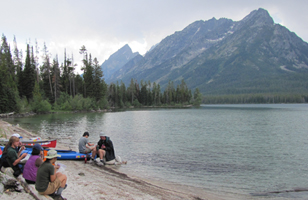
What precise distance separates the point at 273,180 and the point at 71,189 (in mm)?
11112

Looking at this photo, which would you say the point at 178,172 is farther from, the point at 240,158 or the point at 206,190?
the point at 240,158

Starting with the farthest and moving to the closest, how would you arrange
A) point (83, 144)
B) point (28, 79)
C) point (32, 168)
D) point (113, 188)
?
point (28, 79), point (83, 144), point (113, 188), point (32, 168)

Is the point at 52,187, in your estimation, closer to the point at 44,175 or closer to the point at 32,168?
the point at 44,175

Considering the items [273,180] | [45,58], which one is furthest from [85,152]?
[45,58]

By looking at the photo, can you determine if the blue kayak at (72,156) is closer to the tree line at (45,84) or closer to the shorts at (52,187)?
the shorts at (52,187)

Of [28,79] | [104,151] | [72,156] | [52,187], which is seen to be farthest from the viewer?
[28,79]

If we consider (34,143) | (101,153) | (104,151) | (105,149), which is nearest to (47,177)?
(101,153)

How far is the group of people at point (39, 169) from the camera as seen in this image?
→ 7519 mm

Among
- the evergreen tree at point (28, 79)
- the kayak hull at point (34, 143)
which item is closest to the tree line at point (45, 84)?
the evergreen tree at point (28, 79)

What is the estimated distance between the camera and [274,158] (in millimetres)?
19016

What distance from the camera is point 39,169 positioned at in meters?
7.54

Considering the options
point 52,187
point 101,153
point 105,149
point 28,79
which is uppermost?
point 28,79

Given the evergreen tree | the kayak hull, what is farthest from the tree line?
the kayak hull

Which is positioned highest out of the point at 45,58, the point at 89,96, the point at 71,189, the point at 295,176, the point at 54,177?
the point at 45,58
